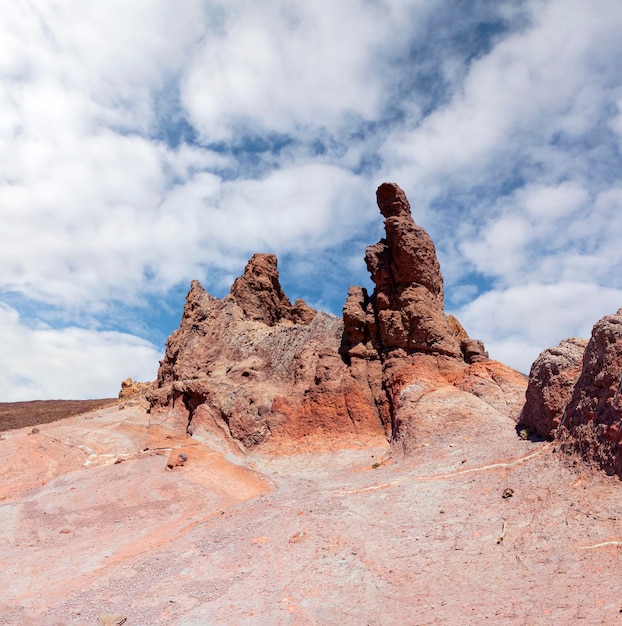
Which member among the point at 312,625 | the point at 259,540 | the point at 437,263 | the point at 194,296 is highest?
the point at 194,296

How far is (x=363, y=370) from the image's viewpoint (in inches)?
977

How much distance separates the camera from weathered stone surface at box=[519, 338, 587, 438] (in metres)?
14.2

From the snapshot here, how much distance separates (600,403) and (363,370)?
Answer: 1435 centimetres

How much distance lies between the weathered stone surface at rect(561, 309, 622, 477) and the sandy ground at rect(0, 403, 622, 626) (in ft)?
1.64

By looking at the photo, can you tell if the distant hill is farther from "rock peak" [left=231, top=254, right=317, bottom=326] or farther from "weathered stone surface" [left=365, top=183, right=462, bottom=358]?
"weathered stone surface" [left=365, top=183, right=462, bottom=358]

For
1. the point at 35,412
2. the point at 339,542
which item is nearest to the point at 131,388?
the point at 35,412

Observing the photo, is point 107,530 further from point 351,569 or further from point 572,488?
point 572,488

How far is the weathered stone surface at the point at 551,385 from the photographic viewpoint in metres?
14.2

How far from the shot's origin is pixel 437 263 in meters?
25.8

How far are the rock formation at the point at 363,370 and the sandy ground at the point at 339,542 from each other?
384 centimetres

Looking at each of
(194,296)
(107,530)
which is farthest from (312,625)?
(194,296)

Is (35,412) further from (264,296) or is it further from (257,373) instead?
(257,373)

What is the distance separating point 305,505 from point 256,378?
13.7 m

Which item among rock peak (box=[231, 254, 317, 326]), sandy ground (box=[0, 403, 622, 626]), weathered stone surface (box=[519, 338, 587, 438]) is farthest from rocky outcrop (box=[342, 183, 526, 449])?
rock peak (box=[231, 254, 317, 326])
